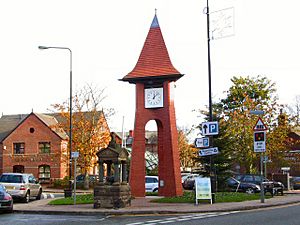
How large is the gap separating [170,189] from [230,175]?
860 cm

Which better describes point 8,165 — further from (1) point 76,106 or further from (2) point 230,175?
(2) point 230,175

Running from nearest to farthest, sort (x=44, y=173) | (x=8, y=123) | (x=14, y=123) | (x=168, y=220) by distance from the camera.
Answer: (x=168, y=220) < (x=44, y=173) < (x=8, y=123) < (x=14, y=123)

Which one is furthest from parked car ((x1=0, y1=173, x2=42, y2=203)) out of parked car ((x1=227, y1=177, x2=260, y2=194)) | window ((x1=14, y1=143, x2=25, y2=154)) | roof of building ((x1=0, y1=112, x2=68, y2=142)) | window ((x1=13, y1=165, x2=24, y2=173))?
window ((x1=14, y1=143, x2=25, y2=154))

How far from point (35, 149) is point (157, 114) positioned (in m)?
34.8

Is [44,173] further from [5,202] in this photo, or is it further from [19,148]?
[5,202]

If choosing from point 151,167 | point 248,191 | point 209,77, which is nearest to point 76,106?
point 151,167

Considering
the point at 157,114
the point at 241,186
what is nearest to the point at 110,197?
the point at 157,114

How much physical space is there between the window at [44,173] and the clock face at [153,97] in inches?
1302

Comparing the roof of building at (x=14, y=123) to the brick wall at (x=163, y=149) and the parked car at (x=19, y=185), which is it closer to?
the parked car at (x=19, y=185)

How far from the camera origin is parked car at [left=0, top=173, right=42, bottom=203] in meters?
26.4

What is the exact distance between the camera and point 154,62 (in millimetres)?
27406

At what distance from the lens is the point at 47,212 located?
20.0 m

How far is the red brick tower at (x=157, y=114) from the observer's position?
2631cm

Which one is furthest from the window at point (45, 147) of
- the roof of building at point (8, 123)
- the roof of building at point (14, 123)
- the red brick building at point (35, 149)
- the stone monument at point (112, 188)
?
the stone monument at point (112, 188)
